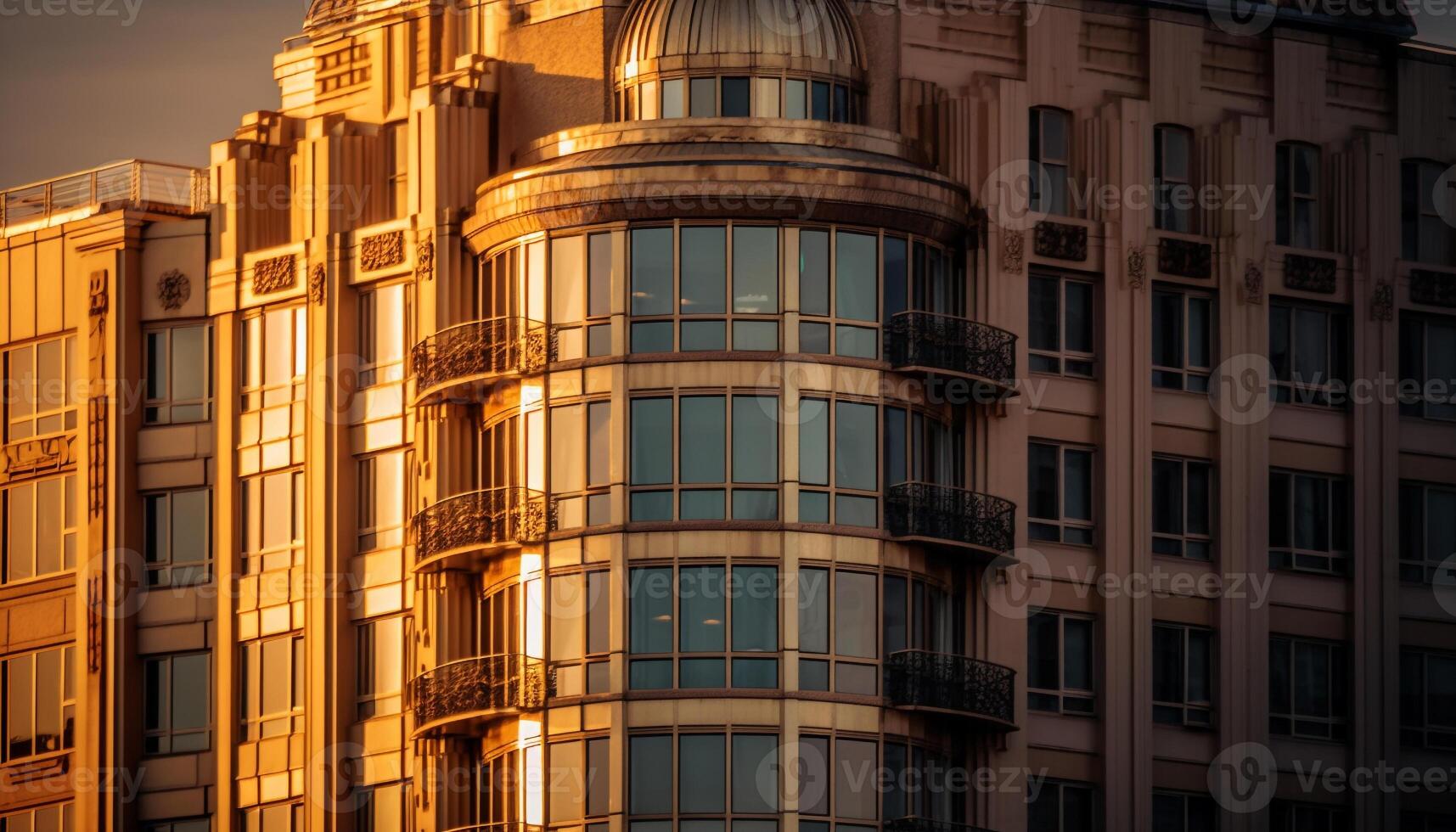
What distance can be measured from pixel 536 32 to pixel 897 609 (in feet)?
52.2

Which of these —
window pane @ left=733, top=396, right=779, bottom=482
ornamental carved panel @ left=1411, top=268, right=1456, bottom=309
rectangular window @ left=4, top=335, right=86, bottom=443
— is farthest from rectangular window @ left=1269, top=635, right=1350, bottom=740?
rectangular window @ left=4, top=335, right=86, bottom=443

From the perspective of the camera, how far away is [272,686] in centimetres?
10025

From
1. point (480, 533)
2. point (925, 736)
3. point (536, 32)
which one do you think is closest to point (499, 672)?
point (480, 533)

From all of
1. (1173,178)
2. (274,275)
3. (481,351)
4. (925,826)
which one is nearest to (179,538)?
(274,275)

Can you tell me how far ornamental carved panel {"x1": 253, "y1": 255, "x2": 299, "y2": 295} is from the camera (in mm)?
101375

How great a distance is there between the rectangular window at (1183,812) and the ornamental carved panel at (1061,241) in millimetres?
11852

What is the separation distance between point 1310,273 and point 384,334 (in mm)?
20712

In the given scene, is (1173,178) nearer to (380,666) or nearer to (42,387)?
(380,666)

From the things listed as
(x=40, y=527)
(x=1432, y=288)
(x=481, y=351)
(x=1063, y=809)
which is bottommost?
(x=1063, y=809)

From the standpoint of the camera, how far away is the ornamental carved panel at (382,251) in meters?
99.0

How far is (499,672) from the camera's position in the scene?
9381cm

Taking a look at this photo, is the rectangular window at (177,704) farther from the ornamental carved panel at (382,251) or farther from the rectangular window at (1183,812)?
the rectangular window at (1183,812)

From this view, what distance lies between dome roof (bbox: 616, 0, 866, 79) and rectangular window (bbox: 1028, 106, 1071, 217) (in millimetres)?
4352

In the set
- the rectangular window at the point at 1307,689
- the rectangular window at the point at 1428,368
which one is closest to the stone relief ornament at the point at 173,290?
the rectangular window at the point at 1307,689
